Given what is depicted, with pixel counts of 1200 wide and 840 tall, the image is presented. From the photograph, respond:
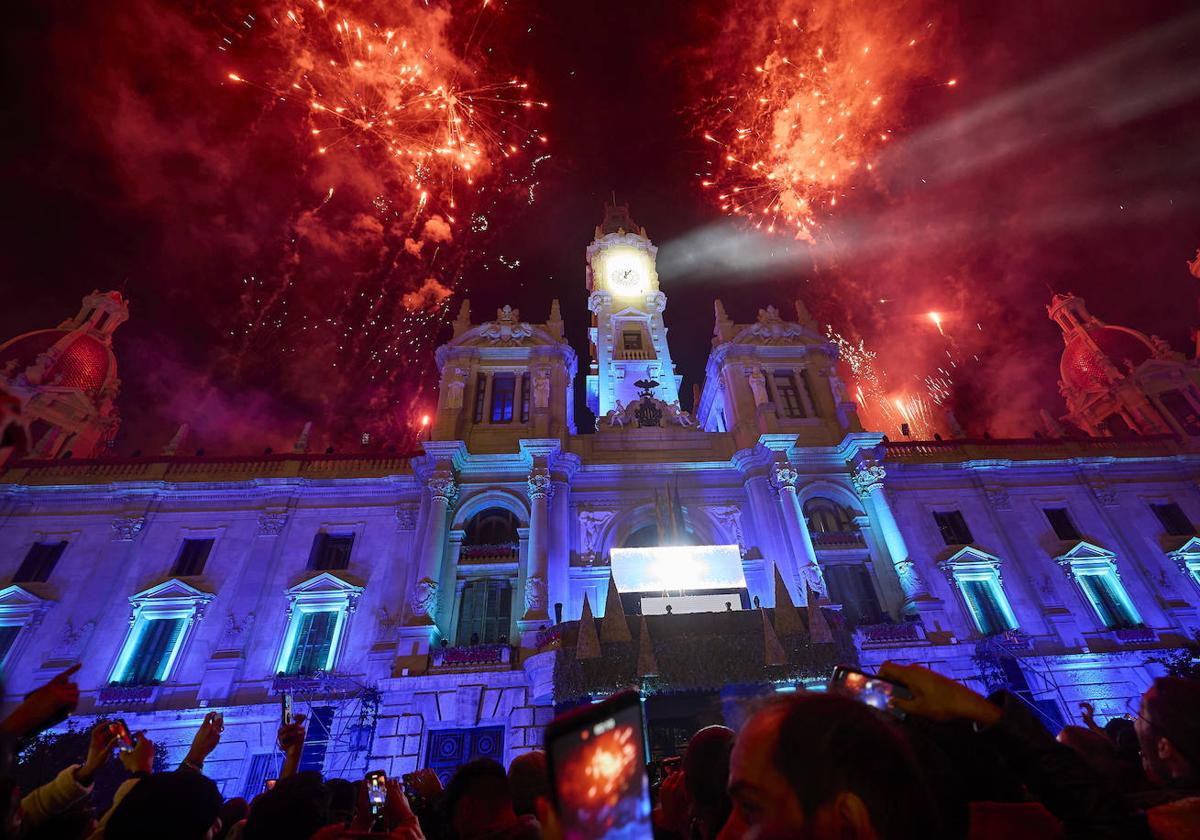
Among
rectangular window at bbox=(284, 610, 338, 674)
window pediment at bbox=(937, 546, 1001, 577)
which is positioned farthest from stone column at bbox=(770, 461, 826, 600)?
rectangular window at bbox=(284, 610, 338, 674)

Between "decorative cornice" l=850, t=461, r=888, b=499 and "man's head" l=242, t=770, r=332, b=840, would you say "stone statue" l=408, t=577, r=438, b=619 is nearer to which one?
"man's head" l=242, t=770, r=332, b=840

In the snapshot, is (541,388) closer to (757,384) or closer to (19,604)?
(757,384)

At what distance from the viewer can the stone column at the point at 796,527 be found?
70.7ft

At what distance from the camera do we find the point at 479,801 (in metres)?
3.73

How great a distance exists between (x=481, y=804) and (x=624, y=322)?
36.7m

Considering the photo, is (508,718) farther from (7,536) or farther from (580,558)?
(7,536)

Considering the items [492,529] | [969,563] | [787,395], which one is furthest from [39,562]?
[969,563]

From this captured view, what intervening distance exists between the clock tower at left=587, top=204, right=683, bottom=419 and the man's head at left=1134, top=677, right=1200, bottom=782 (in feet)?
94.2

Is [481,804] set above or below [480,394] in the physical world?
below

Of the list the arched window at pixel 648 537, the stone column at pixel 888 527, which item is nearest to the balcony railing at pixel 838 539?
the stone column at pixel 888 527

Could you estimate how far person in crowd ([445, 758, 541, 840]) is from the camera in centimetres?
363

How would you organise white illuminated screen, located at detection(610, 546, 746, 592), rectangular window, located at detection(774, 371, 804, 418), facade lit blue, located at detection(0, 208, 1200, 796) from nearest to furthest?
facade lit blue, located at detection(0, 208, 1200, 796) < white illuminated screen, located at detection(610, 546, 746, 592) < rectangular window, located at detection(774, 371, 804, 418)

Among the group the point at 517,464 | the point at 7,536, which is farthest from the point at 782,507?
the point at 7,536

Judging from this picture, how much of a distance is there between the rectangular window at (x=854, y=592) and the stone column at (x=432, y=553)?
15.8 meters
